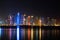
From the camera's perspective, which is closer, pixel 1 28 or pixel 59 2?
pixel 59 2

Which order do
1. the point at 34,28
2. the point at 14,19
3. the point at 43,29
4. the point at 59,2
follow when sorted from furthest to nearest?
1. the point at 34,28
2. the point at 43,29
3. the point at 14,19
4. the point at 59,2

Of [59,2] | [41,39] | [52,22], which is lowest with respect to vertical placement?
[41,39]

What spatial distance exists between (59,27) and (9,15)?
226 cm

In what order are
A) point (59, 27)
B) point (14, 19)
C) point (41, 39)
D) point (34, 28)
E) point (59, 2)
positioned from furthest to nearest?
point (34, 28) < point (59, 27) < point (14, 19) < point (59, 2) < point (41, 39)

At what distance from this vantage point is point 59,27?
22.2ft

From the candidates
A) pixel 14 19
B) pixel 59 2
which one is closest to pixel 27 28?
pixel 14 19

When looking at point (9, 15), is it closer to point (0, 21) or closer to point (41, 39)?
point (0, 21)

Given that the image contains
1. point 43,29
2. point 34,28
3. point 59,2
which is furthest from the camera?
point 34,28

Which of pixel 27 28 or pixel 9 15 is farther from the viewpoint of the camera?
pixel 27 28

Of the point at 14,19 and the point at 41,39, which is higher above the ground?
the point at 14,19

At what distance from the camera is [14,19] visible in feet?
20.8

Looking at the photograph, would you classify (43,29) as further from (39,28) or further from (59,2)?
(59,2)

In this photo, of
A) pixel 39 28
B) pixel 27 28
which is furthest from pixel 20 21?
pixel 39 28

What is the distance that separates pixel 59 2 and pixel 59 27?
1.70 m
